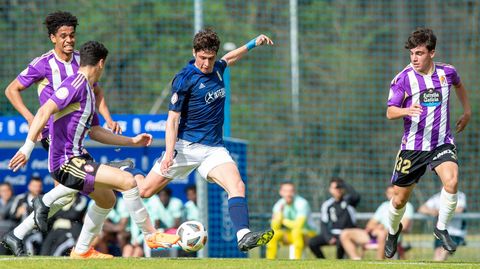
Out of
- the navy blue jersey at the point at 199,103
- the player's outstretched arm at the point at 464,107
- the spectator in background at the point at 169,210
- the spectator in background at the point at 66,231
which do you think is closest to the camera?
the navy blue jersey at the point at 199,103

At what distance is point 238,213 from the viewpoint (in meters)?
9.98

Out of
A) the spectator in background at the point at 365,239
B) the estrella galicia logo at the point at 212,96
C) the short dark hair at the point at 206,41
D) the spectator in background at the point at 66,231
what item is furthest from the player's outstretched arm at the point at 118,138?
the spectator in background at the point at 365,239

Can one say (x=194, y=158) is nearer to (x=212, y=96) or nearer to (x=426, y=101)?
(x=212, y=96)

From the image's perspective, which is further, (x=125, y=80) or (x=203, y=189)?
(x=125, y=80)

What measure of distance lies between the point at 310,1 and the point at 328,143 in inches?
157

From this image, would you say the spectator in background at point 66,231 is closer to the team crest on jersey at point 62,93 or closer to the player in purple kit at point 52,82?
the player in purple kit at point 52,82

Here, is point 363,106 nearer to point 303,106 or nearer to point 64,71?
point 303,106

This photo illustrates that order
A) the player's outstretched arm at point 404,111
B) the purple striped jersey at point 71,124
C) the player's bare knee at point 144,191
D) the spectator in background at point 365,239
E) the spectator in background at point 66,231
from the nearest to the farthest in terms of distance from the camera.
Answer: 1. the purple striped jersey at point 71,124
2. the player's outstretched arm at point 404,111
3. the player's bare knee at point 144,191
4. the spectator in background at point 66,231
5. the spectator in background at point 365,239

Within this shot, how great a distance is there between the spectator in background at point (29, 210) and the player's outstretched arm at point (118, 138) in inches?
254

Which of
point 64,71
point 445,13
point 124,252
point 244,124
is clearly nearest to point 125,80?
point 244,124

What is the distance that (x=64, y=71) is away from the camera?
11.0 meters

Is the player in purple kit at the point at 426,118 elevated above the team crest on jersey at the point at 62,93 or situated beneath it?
situated beneath

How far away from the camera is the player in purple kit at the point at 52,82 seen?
10469 millimetres

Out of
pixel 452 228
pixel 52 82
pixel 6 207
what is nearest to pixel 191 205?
pixel 6 207
